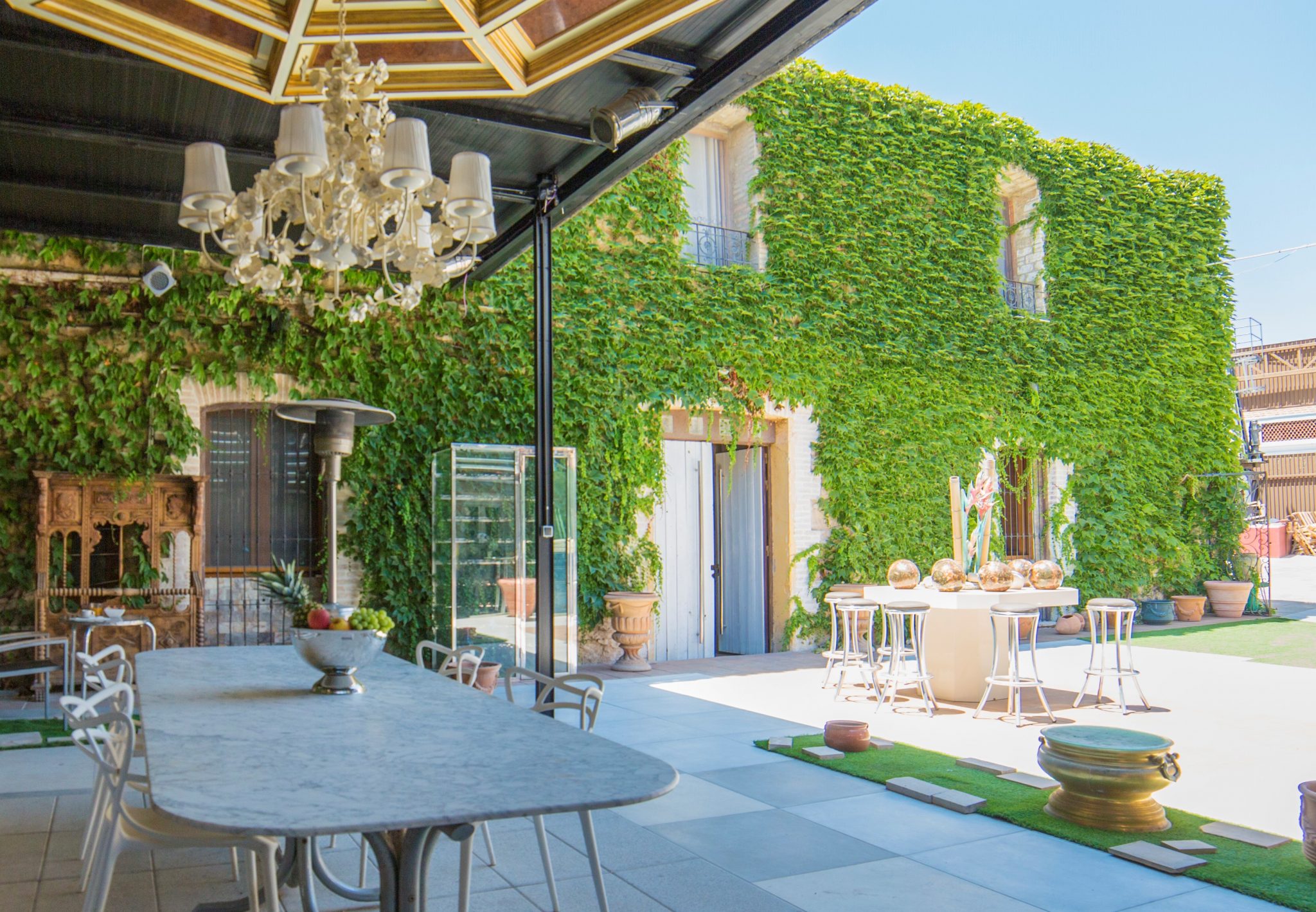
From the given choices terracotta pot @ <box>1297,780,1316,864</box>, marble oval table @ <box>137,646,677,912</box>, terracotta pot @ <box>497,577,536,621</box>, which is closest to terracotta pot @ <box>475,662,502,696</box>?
terracotta pot @ <box>497,577,536,621</box>

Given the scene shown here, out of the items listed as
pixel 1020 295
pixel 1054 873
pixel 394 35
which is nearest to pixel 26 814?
pixel 394 35

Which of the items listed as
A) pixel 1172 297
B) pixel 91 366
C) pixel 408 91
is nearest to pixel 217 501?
pixel 91 366

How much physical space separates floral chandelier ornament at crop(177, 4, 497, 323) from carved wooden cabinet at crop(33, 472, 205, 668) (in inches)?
147

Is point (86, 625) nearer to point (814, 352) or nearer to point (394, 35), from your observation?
point (394, 35)

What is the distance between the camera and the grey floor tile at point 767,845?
3.62 meters

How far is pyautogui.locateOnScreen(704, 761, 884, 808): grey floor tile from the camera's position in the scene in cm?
457

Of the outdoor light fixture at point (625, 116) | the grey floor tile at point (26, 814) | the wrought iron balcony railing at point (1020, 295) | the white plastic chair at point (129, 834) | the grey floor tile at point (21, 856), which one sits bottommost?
the grey floor tile at point (26, 814)

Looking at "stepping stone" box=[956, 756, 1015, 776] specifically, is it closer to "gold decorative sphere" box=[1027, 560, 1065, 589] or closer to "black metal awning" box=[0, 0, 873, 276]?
"gold decorative sphere" box=[1027, 560, 1065, 589]

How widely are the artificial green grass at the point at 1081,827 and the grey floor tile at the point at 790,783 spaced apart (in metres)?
0.11

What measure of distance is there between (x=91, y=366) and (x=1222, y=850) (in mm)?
7636

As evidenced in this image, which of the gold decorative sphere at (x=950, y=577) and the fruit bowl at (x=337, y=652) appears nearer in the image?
the fruit bowl at (x=337, y=652)

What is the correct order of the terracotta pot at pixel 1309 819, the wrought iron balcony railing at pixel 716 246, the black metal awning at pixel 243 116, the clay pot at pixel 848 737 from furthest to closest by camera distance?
the wrought iron balcony railing at pixel 716 246, the clay pot at pixel 848 737, the black metal awning at pixel 243 116, the terracotta pot at pixel 1309 819

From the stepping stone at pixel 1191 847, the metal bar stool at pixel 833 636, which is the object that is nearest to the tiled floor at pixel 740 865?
the stepping stone at pixel 1191 847

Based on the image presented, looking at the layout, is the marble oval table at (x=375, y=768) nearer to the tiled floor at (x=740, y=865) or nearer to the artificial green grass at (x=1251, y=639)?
the tiled floor at (x=740, y=865)
